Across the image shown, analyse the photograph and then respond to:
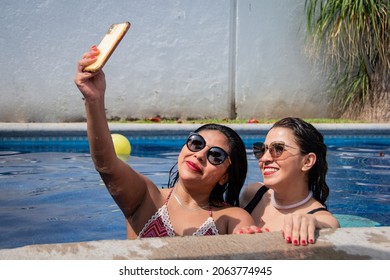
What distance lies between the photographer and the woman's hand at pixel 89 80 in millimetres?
2449

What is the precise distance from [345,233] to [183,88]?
898 centimetres

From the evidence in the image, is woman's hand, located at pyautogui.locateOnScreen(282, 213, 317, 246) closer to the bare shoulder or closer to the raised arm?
the raised arm

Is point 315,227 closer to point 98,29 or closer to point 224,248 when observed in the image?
point 224,248

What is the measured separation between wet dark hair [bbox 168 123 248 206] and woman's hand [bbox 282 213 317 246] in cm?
64

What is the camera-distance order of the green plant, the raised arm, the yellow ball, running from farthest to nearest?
the green plant, the yellow ball, the raised arm

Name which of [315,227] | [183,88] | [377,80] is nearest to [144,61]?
[183,88]

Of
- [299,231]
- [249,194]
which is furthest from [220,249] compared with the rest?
[249,194]

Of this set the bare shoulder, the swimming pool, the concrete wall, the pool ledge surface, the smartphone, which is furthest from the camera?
the concrete wall

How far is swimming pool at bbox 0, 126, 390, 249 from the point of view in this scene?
4.79 meters

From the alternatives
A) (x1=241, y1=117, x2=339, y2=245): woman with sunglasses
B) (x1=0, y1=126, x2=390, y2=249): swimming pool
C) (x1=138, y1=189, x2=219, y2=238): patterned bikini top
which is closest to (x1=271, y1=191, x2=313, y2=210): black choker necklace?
(x1=241, y1=117, x2=339, y2=245): woman with sunglasses

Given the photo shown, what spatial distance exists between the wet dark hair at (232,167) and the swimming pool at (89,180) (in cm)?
174

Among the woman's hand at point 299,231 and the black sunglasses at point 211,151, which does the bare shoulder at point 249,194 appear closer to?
the black sunglasses at point 211,151

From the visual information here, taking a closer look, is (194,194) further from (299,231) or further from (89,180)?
(89,180)

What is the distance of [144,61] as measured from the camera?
1119cm
